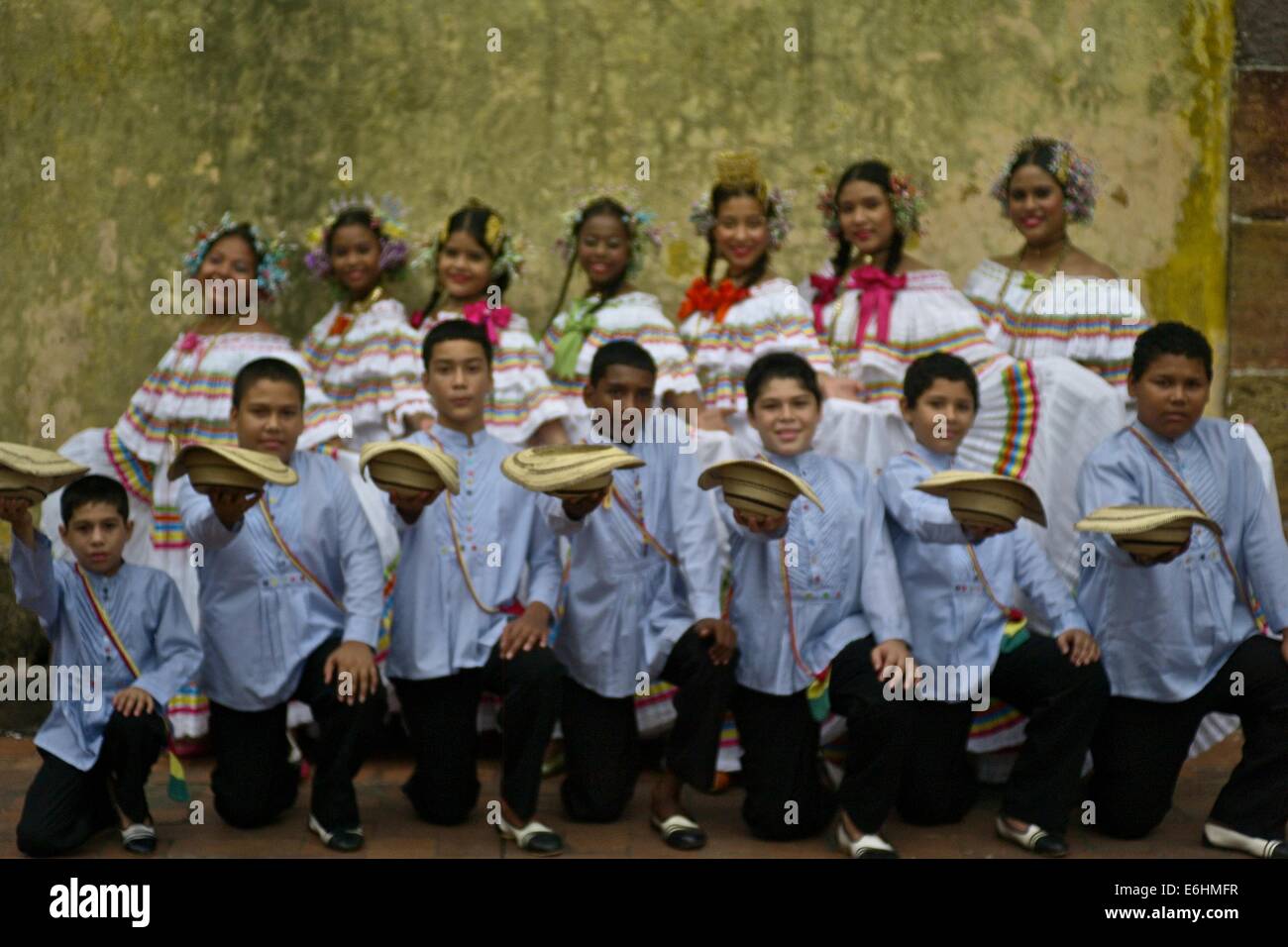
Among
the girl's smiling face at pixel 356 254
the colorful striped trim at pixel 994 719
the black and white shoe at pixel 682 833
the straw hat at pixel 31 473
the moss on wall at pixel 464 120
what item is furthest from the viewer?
the moss on wall at pixel 464 120

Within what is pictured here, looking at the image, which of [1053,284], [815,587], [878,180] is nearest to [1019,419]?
[1053,284]

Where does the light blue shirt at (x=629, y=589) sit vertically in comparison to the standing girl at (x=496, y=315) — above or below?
below

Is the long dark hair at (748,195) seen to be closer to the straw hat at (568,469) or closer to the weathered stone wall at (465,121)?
the weathered stone wall at (465,121)

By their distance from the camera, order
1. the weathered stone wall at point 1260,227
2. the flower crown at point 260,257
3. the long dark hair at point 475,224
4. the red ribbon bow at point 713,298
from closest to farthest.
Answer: the red ribbon bow at point 713,298, the long dark hair at point 475,224, the flower crown at point 260,257, the weathered stone wall at point 1260,227

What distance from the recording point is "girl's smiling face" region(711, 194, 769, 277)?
639 cm

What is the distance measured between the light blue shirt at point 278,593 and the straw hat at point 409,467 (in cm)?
34

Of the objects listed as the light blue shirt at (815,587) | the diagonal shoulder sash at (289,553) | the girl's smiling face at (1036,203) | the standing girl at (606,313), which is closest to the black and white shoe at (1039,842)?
the light blue shirt at (815,587)

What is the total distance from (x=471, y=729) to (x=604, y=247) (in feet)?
6.47

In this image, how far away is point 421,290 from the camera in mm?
7219

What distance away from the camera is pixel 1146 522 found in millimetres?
4777

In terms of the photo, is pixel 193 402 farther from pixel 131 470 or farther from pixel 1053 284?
pixel 1053 284

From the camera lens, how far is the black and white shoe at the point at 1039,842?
195 inches

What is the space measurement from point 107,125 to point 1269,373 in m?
4.70

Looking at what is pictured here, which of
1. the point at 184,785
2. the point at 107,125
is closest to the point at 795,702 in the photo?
the point at 184,785
